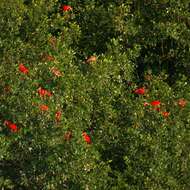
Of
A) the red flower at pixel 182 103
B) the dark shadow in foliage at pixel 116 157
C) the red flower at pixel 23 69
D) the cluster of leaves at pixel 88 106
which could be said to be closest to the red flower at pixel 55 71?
the cluster of leaves at pixel 88 106

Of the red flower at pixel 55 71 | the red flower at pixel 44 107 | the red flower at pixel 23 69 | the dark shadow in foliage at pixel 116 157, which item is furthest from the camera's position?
the dark shadow in foliage at pixel 116 157

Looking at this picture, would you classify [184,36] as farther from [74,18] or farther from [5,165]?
[5,165]

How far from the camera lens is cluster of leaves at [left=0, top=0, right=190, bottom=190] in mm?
7062

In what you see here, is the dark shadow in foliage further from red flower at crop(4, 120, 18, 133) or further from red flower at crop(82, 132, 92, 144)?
red flower at crop(4, 120, 18, 133)

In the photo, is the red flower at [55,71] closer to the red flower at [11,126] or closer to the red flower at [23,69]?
the red flower at [23,69]

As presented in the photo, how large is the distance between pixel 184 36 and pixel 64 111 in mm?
3645

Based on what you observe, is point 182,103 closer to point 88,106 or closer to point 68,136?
point 88,106

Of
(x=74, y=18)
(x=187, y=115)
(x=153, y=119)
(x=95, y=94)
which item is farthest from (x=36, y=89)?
(x=74, y=18)

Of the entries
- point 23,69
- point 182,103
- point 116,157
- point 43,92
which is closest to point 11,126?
point 43,92

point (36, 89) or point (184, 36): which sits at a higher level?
point (184, 36)

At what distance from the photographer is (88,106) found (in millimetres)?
7730

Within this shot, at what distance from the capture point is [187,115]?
8453 millimetres

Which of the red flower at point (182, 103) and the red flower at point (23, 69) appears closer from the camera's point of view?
the red flower at point (23, 69)

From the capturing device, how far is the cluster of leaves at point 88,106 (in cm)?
706
